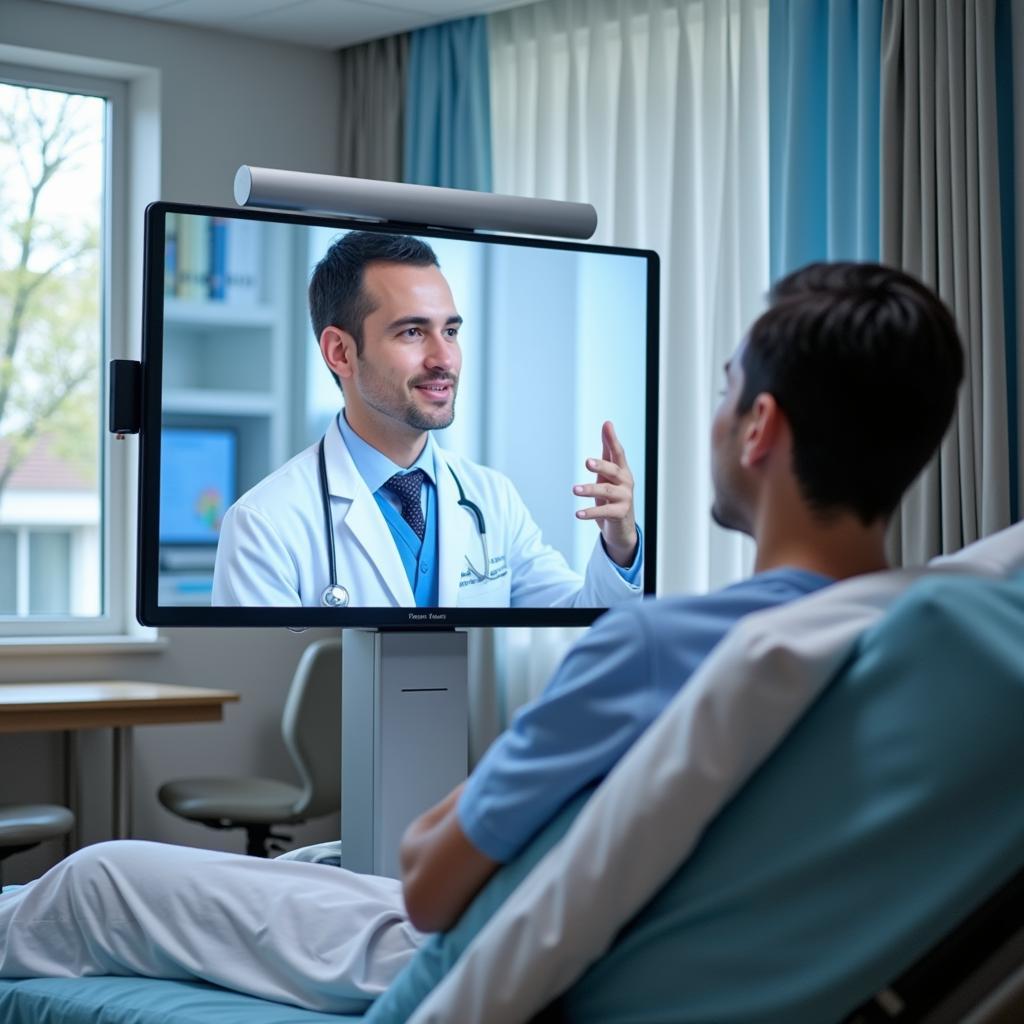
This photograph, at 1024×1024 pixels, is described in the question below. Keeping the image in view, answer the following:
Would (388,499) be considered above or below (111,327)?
below

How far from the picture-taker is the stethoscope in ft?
8.42

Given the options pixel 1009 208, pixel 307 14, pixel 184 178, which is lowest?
pixel 1009 208

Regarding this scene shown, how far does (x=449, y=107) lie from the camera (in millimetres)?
4762

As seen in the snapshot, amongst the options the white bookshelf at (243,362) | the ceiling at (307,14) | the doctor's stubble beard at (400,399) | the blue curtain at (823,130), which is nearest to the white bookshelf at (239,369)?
the white bookshelf at (243,362)

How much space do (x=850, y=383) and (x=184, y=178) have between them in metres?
3.80

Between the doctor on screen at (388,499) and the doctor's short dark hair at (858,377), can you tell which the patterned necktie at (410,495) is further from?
the doctor's short dark hair at (858,377)

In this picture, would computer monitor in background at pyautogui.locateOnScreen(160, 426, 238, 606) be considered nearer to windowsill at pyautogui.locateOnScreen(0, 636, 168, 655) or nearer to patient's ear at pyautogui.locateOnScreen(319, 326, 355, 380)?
patient's ear at pyautogui.locateOnScreen(319, 326, 355, 380)

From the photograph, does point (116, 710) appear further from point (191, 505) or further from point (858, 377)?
point (858, 377)

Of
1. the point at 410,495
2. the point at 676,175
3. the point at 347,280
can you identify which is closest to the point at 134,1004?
the point at 410,495

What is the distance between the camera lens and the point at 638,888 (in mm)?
1207

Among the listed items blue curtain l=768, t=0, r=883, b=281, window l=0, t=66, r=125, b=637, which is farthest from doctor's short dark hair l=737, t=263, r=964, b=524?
window l=0, t=66, r=125, b=637

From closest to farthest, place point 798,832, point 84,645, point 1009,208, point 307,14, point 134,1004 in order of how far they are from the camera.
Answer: point 798,832 < point 134,1004 < point 1009,208 < point 84,645 < point 307,14

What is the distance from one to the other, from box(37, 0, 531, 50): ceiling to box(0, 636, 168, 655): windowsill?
188 cm

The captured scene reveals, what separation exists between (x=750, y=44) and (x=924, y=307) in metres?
2.97
